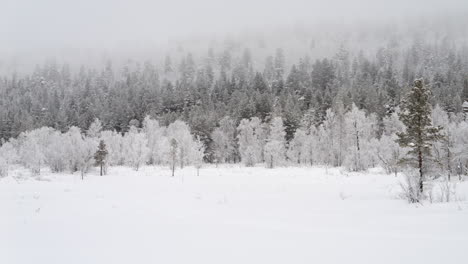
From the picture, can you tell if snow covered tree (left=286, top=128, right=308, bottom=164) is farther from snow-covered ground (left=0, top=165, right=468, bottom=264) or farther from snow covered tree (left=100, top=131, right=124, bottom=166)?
snow-covered ground (left=0, top=165, right=468, bottom=264)

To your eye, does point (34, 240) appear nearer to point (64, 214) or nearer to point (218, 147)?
point (64, 214)

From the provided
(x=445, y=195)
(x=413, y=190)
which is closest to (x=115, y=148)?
(x=413, y=190)

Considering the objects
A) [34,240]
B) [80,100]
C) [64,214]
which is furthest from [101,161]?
[80,100]

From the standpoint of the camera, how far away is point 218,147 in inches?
2721

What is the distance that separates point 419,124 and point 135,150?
50724 mm

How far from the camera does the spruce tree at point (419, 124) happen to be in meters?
15.6

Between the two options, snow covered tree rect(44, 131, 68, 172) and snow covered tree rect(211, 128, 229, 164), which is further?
snow covered tree rect(211, 128, 229, 164)

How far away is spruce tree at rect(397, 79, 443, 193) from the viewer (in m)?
15.6

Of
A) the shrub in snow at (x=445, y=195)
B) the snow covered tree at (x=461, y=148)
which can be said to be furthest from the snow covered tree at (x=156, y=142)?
the shrub in snow at (x=445, y=195)

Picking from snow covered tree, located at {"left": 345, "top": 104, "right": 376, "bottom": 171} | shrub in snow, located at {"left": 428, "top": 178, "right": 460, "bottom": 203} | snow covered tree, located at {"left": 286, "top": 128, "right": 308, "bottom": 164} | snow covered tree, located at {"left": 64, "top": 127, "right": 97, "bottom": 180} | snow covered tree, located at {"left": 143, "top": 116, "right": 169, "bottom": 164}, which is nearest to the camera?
shrub in snow, located at {"left": 428, "top": 178, "right": 460, "bottom": 203}

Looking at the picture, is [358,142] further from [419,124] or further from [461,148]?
[419,124]

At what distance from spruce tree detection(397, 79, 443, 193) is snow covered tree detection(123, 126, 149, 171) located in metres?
46.3

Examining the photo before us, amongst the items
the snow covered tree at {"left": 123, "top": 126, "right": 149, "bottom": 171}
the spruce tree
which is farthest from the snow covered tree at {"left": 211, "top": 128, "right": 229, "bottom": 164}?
the spruce tree

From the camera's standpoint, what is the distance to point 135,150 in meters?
58.0
